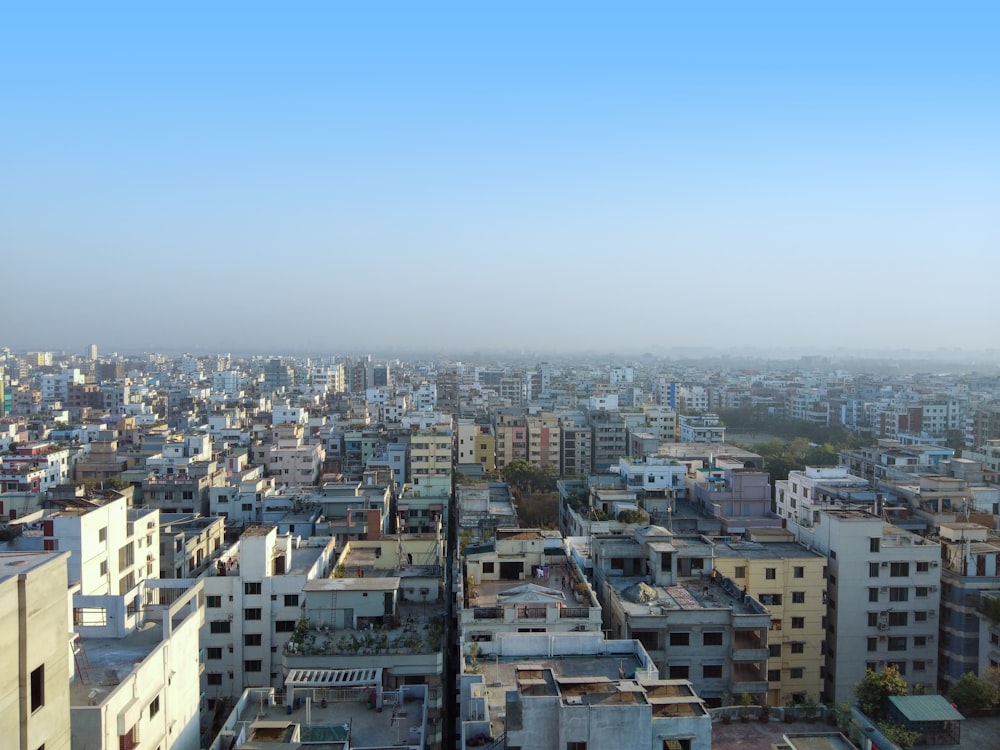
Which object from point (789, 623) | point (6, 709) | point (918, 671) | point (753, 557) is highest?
point (6, 709)

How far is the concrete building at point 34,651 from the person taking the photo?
510 cm

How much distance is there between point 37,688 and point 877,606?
530 inches

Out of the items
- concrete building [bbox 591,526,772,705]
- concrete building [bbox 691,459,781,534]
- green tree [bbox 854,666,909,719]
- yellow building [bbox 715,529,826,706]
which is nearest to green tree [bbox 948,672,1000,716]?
green tree [bbox 854,666,909,719]

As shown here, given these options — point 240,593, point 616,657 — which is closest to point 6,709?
point 616,657

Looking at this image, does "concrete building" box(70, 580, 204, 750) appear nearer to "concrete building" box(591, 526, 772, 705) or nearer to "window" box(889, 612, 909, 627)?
"concrete building" box(591, 526, 772, 705)

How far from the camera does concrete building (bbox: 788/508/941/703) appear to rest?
47.7ft

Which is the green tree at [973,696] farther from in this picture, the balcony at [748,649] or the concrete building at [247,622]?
the concrete building at [247,622]

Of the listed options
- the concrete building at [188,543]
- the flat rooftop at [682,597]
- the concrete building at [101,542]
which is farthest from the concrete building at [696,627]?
the concrete building at [188,543]

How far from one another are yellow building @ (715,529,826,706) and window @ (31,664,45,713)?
35.8 ft

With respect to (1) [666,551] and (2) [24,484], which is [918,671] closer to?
(1) [666,551]

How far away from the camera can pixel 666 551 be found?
44.0 feet

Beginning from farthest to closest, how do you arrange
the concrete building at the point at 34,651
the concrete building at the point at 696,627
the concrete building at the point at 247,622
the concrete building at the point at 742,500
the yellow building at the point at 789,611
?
the concrete building at the point at 742,500
the concrete building at the point at 247,622
the yellow building at the point at 789,611
the concrete building at the point at 696,627
the concrete building at the point at 34,651

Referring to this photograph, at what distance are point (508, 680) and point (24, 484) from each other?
24.9 metres

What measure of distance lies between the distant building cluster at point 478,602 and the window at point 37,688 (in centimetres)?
2
